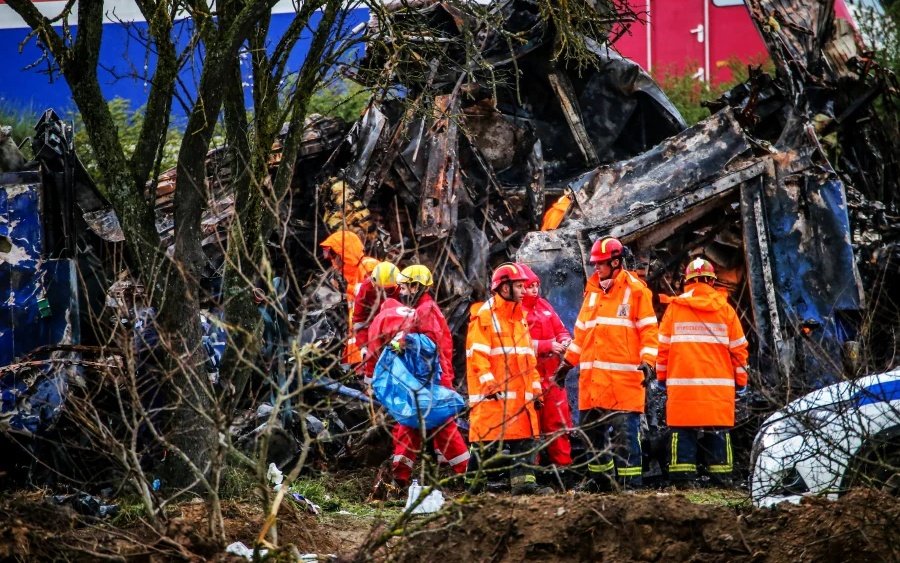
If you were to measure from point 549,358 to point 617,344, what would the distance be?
96 cm

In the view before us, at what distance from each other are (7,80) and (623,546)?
12.8 metres

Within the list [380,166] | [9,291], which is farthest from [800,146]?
[9,291]

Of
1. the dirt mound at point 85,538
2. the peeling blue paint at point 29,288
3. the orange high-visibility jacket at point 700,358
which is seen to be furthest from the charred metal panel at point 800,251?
the peeling blue paint at point 29,288

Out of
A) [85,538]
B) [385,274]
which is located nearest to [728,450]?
[385,274]

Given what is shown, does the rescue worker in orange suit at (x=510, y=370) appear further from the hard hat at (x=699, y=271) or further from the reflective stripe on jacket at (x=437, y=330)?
the hard hat at (x=699, y=271)

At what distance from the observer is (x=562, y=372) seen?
1012cm

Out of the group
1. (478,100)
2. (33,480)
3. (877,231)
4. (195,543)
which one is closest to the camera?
(195,543)

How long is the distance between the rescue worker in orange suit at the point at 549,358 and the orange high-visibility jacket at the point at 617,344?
48 centimetres

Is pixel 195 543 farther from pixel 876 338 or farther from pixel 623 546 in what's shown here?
pixel 876 338

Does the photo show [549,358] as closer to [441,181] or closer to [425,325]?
[425,325]

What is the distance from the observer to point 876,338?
11.6 metres

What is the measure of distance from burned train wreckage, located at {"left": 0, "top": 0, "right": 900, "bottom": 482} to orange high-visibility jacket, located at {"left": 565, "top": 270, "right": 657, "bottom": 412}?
3.78ft

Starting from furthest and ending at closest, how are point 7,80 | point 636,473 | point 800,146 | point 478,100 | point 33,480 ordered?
point 7,80, point 478,100, point 800,146, point 636,473, point 33,480

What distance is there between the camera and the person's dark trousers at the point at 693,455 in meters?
9.09
